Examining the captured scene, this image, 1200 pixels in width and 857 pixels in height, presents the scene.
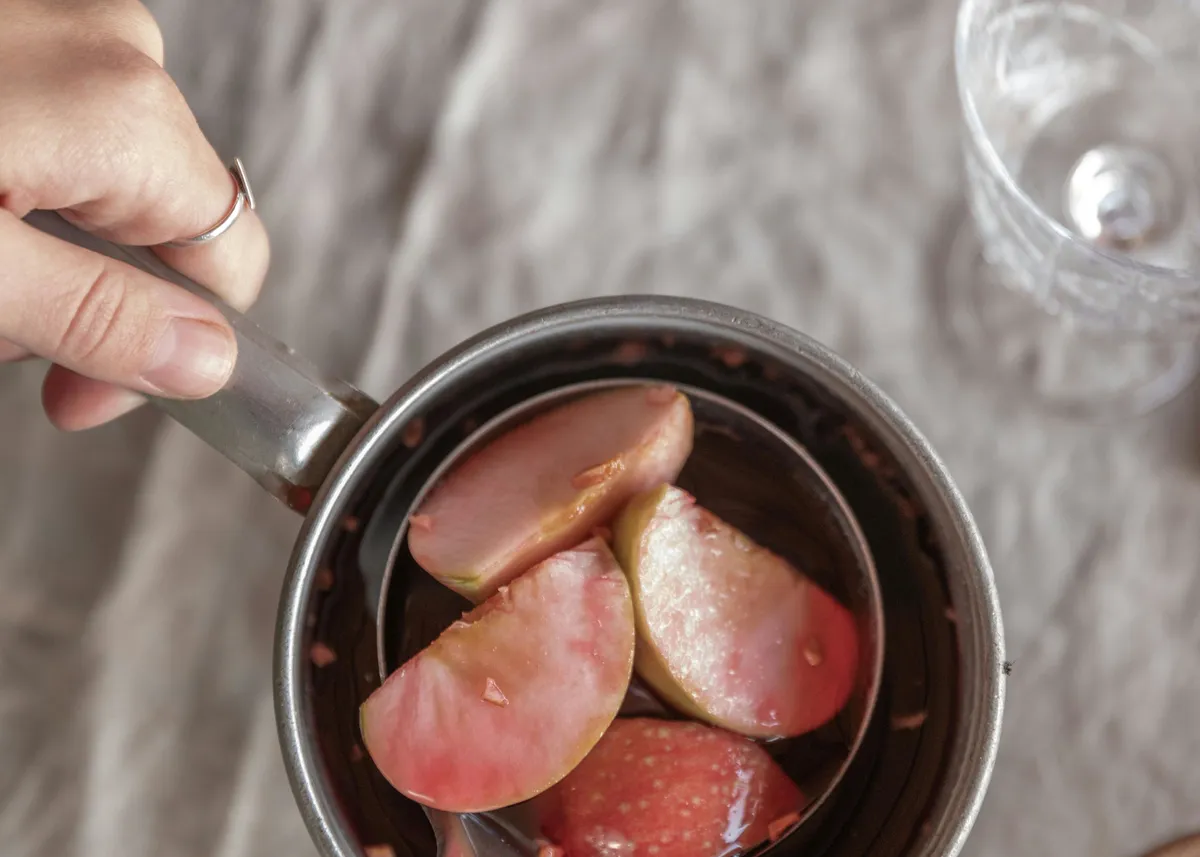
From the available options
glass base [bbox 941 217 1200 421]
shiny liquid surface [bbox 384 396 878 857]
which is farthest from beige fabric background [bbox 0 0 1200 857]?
shiny liquid surface [bbox 384 396 878 857]

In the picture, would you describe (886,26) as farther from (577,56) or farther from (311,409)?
(311,409)

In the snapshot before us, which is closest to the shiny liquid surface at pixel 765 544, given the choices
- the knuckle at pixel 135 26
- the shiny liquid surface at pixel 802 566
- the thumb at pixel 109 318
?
the shiny liquid surface at pixel 802 566

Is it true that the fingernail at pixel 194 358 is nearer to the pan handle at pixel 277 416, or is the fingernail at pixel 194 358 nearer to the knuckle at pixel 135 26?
the pan handle at pixel 277 416

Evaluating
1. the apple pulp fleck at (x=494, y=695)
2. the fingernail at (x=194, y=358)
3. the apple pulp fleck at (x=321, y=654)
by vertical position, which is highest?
the fingernail at (x=194, y=358)

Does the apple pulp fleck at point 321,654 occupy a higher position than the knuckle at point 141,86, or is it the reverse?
the knuckle at point 141,86

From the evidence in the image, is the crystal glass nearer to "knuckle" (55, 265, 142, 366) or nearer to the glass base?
the glass base

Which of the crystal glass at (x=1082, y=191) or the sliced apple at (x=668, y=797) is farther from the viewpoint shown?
the crystal glass at (x=1082, y=191)
